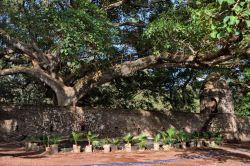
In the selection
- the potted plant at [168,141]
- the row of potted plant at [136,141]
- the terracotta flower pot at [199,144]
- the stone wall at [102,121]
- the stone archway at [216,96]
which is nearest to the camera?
the row of potted plant at [136,141]

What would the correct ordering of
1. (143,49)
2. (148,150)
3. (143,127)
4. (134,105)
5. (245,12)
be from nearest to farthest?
(245,12) < (148,150) < (143,49) < (143,127) < (134,105)

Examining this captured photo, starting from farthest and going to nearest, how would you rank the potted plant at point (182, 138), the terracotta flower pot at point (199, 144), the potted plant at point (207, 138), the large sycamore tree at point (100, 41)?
1. the potted plant at point (207, 138)
2. the terracotta flower pot at point (199, 144)
3. the potted plant at point (182, 138)
4. the large sycamore tree at point (100, 41)

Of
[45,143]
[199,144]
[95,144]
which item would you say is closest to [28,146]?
[45,143]

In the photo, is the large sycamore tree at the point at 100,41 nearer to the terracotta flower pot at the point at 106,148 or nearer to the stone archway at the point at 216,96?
the terracotta flower pot at the point at 106,148

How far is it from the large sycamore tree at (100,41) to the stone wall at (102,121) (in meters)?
1.29

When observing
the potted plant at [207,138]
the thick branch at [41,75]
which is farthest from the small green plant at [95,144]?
the thick branch at [41,75]

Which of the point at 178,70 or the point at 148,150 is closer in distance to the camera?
the point at 148,150

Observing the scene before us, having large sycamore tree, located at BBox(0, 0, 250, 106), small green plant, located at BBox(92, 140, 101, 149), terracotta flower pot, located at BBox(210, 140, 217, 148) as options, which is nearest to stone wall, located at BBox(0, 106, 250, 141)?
large sycamore tree, located at BBox(0, 0, 250, 106)

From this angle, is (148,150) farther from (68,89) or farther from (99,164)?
(68,89)

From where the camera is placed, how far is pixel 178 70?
27359 millimetres

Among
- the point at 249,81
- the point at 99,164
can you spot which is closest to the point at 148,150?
the point at 99,164

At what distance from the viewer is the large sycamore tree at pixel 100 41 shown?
15.6 meters

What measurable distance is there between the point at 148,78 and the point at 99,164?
16.5 meters

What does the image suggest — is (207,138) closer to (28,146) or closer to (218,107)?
(218,107)
